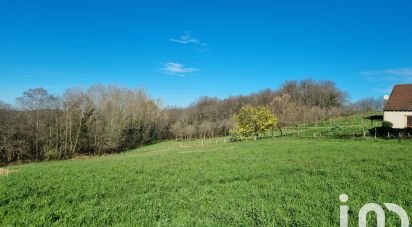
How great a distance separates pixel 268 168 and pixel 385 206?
8.45 metres

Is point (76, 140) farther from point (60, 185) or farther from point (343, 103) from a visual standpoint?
point (343, 103)

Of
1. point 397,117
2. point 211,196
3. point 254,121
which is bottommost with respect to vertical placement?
point 211,196

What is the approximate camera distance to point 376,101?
119 meters

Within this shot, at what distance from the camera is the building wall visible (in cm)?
3913

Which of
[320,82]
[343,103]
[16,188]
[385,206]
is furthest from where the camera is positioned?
[320,82]

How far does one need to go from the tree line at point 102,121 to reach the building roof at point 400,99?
22.2 m

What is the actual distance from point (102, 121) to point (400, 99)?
51236 mm

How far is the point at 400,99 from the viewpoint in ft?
134

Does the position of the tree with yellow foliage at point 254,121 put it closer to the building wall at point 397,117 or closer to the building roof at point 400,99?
the building wall at point 397,117

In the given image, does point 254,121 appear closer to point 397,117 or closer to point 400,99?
point 397,117

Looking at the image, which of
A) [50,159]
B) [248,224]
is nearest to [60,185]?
[248,224]

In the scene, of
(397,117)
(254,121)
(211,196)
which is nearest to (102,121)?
(254,121)

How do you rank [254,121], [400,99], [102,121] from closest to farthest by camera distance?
[400,99]
[254,121]
[102,121]

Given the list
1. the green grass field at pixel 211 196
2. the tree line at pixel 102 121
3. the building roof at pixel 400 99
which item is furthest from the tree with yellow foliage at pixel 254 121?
the green grass field at pixel 211 196
